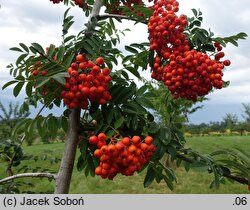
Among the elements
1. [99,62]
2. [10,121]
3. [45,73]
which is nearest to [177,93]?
[99,62]

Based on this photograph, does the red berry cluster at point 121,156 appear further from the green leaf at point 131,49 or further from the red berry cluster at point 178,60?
the green leaf at point 131,49

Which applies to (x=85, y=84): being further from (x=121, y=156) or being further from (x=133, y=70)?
(x=133, y=70)

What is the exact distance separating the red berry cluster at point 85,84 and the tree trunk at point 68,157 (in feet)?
1.02

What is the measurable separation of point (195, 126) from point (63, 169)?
24959 millimetres

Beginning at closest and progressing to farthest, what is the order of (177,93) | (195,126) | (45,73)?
(45,73), (177,93), (195,126)

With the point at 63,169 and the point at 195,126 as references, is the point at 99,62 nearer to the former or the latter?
the point at 63,169

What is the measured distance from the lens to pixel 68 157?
2449 mm

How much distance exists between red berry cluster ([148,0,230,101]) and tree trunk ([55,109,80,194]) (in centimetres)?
75

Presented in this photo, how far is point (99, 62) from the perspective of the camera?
7.13 ft

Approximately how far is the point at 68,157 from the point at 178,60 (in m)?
1.04

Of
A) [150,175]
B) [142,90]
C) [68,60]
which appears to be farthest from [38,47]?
[150,175]

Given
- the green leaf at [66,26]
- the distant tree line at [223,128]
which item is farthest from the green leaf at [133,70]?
the distant tree line at [223,128]

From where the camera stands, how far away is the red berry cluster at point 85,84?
2.08 meters
